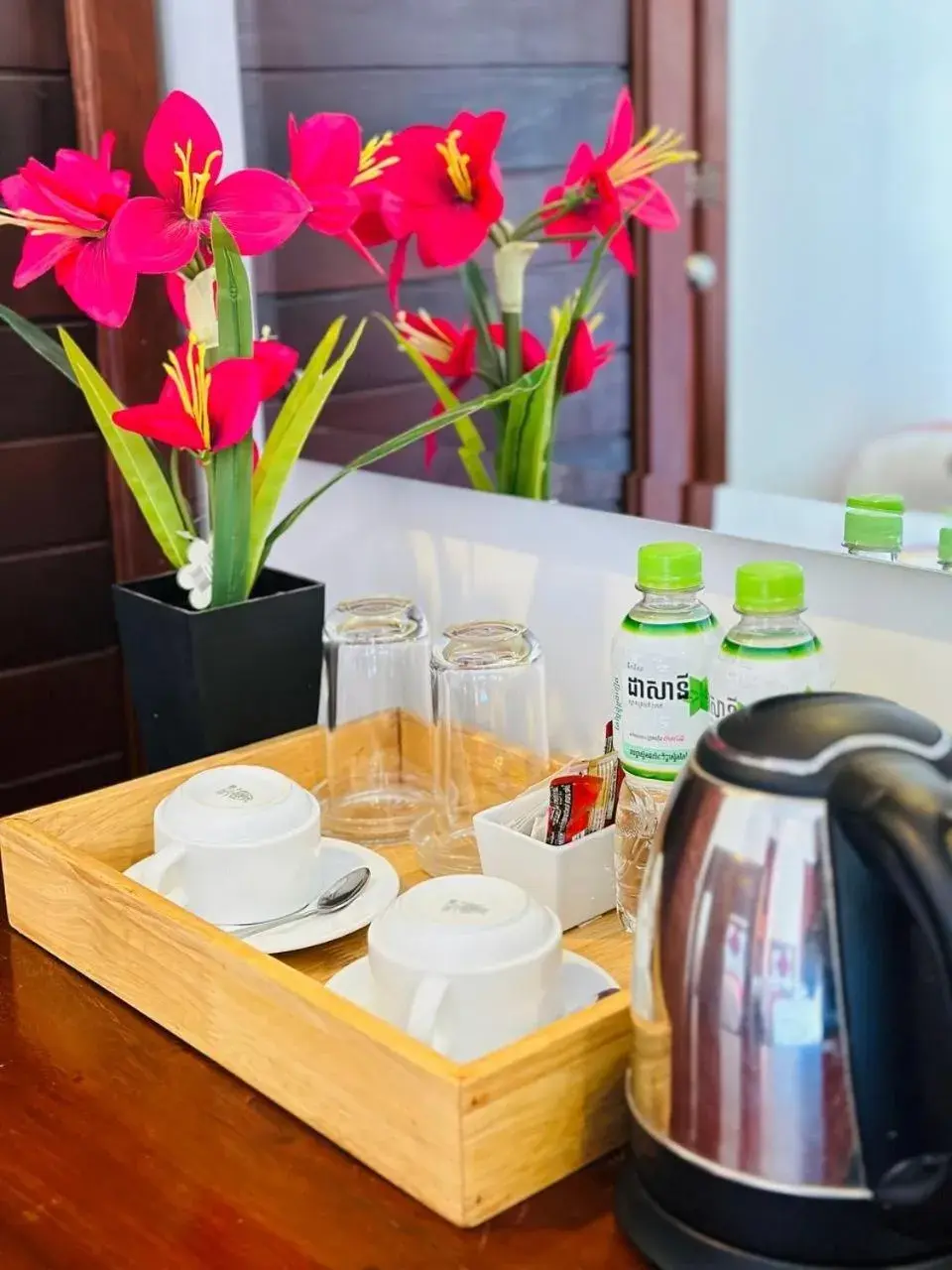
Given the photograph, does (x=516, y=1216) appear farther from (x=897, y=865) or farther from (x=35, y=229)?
(x=35, y=229)

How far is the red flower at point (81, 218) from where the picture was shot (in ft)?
3.50

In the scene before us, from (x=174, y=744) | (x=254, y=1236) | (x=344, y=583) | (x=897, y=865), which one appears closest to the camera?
(x=897, y=865)

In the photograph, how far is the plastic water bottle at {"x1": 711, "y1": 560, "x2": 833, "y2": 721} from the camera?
84 centimetres

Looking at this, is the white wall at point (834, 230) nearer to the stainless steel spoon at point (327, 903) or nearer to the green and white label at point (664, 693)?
the green and white label at point (664, 693)

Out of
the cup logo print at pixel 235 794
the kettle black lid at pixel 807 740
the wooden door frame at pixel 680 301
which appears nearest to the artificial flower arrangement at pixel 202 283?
the wooden door frame at pixel 680 301

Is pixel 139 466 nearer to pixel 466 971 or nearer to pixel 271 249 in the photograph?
pixel 271 249

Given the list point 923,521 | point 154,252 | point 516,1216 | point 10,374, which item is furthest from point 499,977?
point 10,374

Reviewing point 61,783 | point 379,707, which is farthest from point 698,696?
point 61,783

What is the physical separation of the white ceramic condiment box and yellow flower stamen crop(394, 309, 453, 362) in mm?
478

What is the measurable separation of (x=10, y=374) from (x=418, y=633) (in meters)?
0.50

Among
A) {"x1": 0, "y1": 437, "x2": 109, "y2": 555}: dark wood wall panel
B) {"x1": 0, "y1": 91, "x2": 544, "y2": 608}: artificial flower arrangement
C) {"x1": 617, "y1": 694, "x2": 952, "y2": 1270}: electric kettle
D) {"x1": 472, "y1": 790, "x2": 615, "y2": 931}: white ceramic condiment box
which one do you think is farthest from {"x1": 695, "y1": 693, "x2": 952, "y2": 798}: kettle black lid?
{"x1": 0, "y1": 437, "x2": 109, "y2": 555}: dark wood wall panel

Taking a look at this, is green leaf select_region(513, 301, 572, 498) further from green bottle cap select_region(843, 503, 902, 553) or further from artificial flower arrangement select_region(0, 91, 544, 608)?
green bottle cap select_region(843, 503, 902, 553)

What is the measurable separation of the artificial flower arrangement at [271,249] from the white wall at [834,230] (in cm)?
10

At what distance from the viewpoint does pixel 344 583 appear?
1.42 m
